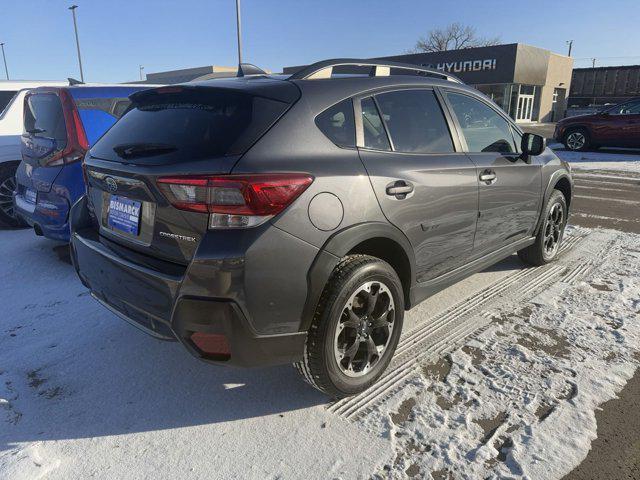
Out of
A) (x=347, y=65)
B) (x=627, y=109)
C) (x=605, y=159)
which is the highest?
(x=347, y=65)

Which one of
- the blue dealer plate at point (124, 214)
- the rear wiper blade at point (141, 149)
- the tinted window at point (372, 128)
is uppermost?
the tinted window at point (372, 128)

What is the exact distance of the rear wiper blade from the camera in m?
2.31

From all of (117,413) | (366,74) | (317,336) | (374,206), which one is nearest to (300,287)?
(317,336)

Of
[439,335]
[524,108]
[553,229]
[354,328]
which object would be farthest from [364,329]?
[524,108]

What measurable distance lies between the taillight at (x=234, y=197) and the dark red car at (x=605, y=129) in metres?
16.3

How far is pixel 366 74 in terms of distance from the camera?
292 cm

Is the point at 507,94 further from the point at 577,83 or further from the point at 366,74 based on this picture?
the point at 366,74

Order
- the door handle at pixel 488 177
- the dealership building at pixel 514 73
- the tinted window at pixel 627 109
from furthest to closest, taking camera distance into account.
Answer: the dealership building at pixel 514 73, the tinted window at pixel 627 109, the door handle at pixel 488 177

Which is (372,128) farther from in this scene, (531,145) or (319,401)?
(531,145)

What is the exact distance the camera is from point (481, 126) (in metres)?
3.67

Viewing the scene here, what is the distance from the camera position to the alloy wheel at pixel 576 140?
15.8 metres

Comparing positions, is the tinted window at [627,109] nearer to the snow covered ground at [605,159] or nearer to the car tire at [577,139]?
the car tire at [577,139]

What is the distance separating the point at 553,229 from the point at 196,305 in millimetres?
3995

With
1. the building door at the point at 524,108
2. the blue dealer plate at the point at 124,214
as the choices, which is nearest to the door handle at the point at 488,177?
the blue dealer plate at the point at 124,214
